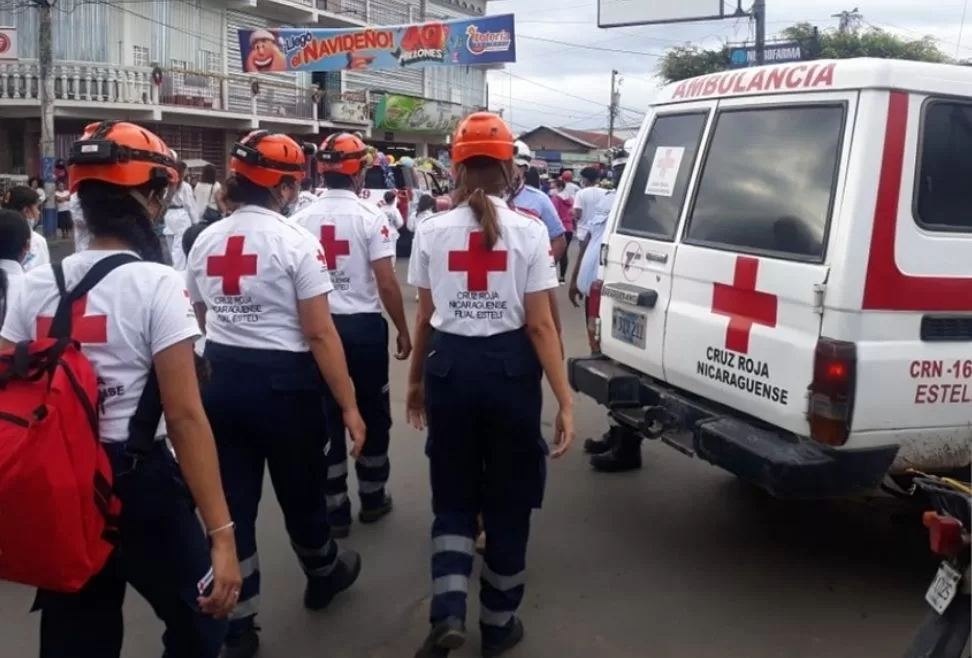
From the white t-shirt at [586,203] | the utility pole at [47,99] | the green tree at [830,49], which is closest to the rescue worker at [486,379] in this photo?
the white t-shirt at [586,203]

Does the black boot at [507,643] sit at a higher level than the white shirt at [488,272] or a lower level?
lower

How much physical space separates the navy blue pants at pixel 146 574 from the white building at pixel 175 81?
22.2m

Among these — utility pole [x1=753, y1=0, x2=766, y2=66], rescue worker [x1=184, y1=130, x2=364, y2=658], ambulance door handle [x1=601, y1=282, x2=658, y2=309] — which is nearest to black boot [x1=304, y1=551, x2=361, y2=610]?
rescue worker [x1=184, y1=130, x2=364, y2=658]

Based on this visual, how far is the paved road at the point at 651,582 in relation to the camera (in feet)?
13.2

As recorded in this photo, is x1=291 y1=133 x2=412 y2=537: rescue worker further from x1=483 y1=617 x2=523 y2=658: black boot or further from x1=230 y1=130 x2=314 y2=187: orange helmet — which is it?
x1=483 y1=617 x2=523 y2=658: black boot

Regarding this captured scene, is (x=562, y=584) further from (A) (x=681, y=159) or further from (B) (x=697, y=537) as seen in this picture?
(A) (x=681, y=159)

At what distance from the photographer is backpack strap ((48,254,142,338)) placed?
241 centimetres

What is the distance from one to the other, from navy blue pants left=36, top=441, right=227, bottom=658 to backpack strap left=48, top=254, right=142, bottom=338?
317 millimetres

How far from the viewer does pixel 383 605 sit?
171 inches

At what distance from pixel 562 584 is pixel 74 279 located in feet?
9.22

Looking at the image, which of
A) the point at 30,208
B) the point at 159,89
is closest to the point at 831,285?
the point at 30,208

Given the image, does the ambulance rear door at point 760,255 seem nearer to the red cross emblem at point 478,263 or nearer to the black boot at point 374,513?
the red cross emblem at point 478,263

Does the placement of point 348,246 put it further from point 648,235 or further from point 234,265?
point 648,235

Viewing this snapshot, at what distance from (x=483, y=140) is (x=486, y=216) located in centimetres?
32
